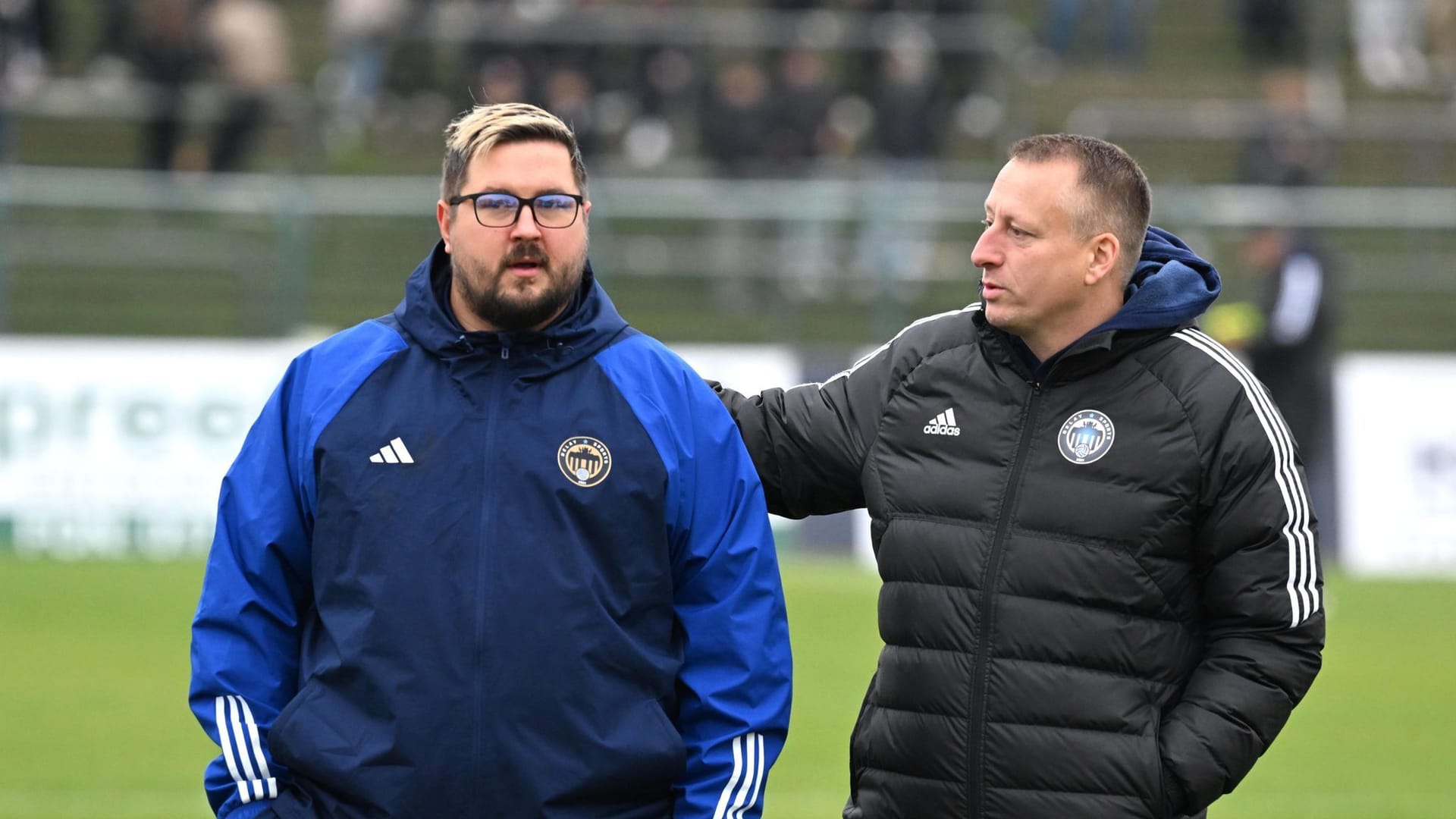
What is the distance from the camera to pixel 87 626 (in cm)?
1130

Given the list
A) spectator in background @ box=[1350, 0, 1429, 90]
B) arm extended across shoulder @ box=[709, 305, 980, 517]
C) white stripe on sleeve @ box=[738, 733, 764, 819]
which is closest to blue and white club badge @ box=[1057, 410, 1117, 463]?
arm extended across shoulder @ box=[709, 305, 980, 517]

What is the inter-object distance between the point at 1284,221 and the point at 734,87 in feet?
16.7

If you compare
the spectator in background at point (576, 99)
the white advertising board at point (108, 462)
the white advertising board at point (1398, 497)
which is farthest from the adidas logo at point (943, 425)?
the spectator in background at point (576, 99)

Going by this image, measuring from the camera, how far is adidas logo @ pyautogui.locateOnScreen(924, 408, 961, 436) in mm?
3891

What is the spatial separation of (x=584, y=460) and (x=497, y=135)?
598 millimetres

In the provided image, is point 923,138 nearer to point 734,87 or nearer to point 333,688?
point 734,87

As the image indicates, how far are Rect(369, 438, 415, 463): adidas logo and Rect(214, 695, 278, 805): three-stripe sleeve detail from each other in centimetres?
48

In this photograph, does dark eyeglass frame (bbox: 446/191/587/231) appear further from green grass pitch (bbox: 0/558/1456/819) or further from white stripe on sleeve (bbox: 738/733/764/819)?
green grass pitch (bbox: 0/558/1456/819)

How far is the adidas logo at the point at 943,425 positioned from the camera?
3.89 m

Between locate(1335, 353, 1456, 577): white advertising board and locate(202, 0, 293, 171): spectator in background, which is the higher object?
locate(202, 0, 293, 171): spectator in background

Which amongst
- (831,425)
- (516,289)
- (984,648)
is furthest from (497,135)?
(984,648)

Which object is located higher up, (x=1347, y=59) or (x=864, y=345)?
(x=1347, y=59)

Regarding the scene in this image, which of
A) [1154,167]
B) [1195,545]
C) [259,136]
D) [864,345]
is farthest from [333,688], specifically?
[1154,167]

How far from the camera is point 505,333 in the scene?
3643 mm
